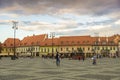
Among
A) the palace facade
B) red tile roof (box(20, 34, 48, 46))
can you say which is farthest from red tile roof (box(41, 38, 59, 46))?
red tile roof (box(20, 34, 48, 46))

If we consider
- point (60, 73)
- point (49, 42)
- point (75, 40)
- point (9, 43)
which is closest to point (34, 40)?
point (49, 42)

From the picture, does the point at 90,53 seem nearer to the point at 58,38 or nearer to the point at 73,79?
the point at 58,38

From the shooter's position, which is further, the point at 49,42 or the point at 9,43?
the point at 9,43

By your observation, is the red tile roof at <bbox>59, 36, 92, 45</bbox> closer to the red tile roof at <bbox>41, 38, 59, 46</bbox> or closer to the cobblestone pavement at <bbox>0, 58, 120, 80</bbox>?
the red tile roof at <bbox>41, 38, 59, 46</bbox>

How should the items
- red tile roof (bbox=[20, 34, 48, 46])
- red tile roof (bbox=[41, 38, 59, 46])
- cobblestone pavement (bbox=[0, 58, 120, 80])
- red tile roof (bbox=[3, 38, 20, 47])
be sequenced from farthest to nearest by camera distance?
red tile roof (bbox=[3, 38, 20, 47])
red tile roof (bbox=[20, 34, 48, 46])
red tile roof (bbox=[41, 38, 59, 46])
cobblestone pavement (bbox=[0, 58, 120, 80])

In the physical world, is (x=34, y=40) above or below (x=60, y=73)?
above

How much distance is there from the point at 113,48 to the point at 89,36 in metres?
13.9

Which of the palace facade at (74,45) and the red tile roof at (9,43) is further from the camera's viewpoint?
the red tile roof at (9,43)

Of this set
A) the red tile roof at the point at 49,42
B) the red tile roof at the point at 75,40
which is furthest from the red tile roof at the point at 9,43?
the red tile roof at the point at 75,40

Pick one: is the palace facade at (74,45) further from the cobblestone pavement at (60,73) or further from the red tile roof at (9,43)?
the cobblestone pavement at (60,73)

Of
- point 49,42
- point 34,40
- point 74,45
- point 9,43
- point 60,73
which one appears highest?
point 34,40

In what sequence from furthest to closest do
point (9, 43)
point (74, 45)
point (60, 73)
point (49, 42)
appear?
point (9, 43), point (49, 42), point (74, 45), point (60, 73)

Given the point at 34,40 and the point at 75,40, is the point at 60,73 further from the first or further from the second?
the point at 34,40

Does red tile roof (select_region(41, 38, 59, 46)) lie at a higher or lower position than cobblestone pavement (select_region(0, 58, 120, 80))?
higher
